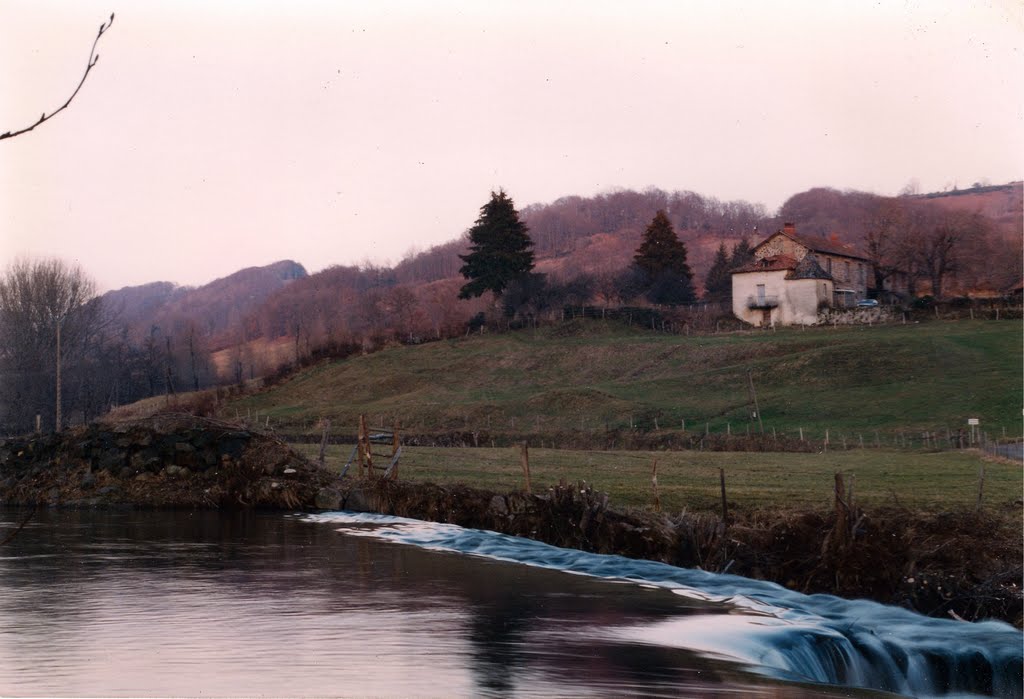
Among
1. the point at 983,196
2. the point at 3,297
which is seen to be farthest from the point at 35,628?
the point at 983,196

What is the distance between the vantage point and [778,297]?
111 meters

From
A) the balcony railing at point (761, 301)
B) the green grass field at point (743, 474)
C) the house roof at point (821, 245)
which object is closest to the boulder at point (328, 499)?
the green grass field at point (743, 474)

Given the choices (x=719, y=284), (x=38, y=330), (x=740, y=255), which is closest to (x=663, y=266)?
(x=719, y=284)

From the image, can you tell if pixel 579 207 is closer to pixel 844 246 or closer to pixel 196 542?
pixel 844 246

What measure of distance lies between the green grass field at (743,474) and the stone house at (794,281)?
195ft

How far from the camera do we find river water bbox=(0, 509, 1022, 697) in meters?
11.4

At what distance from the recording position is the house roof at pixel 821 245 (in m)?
115

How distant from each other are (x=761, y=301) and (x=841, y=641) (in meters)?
98.9

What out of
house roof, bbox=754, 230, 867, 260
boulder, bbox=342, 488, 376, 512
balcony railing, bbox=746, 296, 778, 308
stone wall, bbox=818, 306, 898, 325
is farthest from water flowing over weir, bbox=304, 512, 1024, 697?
house roof, bbox=754, 230, 867, 260

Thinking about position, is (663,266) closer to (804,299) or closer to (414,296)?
(804,299)

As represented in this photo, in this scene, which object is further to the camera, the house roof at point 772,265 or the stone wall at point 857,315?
the house roof at point 772,265

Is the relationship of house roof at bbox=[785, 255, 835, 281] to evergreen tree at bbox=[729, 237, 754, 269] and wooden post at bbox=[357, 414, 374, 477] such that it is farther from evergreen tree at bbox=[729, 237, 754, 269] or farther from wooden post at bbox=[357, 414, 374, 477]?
wooden post at bbox=[357, 414, 374, 477]

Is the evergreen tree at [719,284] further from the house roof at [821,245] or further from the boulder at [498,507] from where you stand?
the boulder at [498,507]

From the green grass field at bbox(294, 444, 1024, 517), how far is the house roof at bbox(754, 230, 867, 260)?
65.9 m
